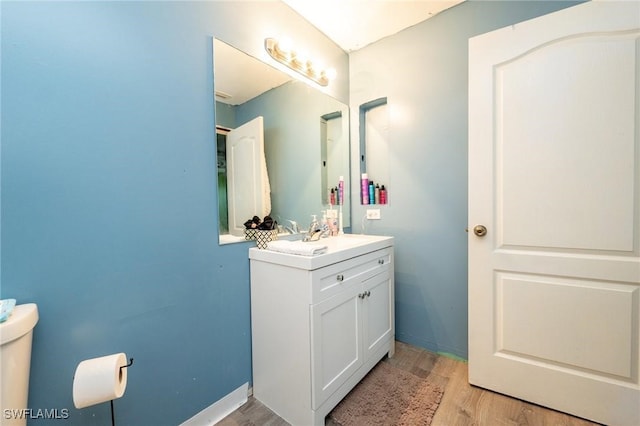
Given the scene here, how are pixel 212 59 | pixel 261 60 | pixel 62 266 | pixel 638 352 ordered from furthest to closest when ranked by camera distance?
pixel 261 60
pixel 212 59
pixel 638 352
pixel 62 266

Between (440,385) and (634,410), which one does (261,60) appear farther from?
(634,410)

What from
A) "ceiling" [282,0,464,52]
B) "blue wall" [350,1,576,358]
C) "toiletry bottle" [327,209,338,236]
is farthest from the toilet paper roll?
"ceiling" [282,0,464,52]

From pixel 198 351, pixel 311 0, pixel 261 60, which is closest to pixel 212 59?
pixel 261 60

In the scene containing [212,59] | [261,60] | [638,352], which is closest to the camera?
[638,352]

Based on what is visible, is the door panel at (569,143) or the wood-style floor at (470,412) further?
the wood-style floor at (470,412)

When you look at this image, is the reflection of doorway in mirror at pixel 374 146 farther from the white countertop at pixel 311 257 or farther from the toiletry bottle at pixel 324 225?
the white countertop at pixel 311 257

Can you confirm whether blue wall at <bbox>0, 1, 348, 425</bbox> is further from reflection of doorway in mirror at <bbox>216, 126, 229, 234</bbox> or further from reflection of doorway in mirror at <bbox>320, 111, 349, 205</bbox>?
reflection of doorway in mirror at <bbox>320, 111, 349, 205</bbox>

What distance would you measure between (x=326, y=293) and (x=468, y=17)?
1.87 m

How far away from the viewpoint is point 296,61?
168 cm

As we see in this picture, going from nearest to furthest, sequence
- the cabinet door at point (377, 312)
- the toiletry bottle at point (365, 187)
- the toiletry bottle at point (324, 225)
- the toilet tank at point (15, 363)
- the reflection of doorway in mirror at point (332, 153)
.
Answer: the toilet tank at point (15, 363) → the cabinet door at point (377, 312) → the toiletry bottle at point (324, 225) → the reflection of doorway in mirror at point (332, 153) → the toiletry bottle at point (365, 187)

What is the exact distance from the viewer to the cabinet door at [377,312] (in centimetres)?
153

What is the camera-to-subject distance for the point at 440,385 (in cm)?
152

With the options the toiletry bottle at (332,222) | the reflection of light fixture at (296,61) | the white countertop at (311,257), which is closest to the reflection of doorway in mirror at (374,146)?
the toiletry bottle at (332,222)
